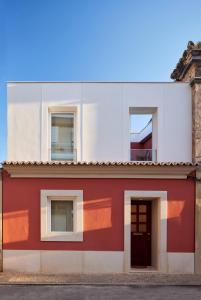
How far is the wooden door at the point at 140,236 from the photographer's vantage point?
11.5 meters

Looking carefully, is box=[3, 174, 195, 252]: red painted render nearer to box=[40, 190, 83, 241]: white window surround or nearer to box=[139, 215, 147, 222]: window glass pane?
box=[40, 190, 83, 241]: white window surround

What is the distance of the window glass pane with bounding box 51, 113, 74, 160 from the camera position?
11031 mm

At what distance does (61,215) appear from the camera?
428 inches

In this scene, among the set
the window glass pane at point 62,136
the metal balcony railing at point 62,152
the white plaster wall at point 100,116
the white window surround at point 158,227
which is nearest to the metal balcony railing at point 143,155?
the white plaster wall at point 100,116

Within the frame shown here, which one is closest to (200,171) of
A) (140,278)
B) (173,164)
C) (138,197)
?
(173,164)

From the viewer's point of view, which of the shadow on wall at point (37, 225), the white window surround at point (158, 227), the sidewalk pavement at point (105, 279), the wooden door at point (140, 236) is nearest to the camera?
the sidewalk pavement at point (105, 279)

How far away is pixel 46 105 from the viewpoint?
11.0 metres

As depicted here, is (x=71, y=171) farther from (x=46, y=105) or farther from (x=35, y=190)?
(x=46, y=105)

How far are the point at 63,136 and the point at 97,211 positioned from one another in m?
2.99

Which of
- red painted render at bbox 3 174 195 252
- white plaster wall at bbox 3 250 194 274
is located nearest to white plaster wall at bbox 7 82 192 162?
red painted render at bbox 3 174 195 252

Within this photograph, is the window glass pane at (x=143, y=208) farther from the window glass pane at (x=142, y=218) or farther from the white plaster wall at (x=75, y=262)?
the white plaster wall at (x=75, y=262)

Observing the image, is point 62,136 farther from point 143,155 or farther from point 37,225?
point 37,225

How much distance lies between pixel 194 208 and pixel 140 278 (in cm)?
298

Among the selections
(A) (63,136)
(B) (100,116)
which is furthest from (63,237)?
(B) (100,116)
